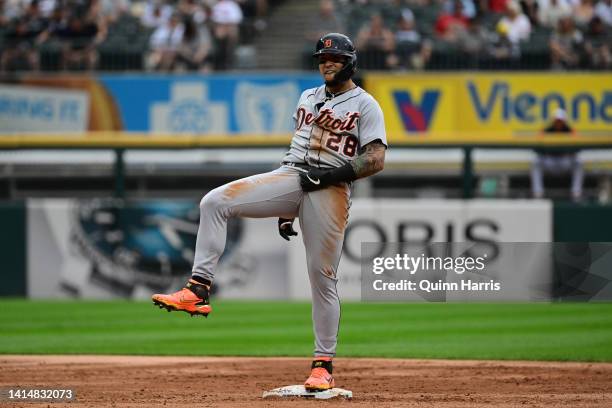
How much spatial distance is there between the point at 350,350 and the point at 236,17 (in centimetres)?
1091

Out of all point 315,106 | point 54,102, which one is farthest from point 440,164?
point 315,106

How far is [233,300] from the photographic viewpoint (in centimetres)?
1407

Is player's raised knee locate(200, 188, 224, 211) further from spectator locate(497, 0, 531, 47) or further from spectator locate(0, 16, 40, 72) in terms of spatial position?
spectator locate(0, 16, 40, 72)

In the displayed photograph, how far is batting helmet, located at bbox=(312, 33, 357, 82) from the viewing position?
6957 mm

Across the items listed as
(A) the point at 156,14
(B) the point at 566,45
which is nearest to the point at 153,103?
(A) the point at 156,14

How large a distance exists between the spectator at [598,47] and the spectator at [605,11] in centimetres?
41

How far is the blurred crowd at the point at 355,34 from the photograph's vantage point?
1864 cm

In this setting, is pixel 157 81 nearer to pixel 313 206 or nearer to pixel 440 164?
pixel 440 164

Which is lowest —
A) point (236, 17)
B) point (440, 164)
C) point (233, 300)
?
point (233, 300)

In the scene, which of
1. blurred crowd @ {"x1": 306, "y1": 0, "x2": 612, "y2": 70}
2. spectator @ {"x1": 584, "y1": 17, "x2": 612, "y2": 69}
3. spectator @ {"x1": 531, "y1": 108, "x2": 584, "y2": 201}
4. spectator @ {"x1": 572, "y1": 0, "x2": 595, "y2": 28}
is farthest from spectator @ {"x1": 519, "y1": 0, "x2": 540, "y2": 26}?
spectator @ {"x1": 531, "y1": 108, "x2": 584, "y2": 201}

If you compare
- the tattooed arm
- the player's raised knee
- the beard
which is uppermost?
the beard
